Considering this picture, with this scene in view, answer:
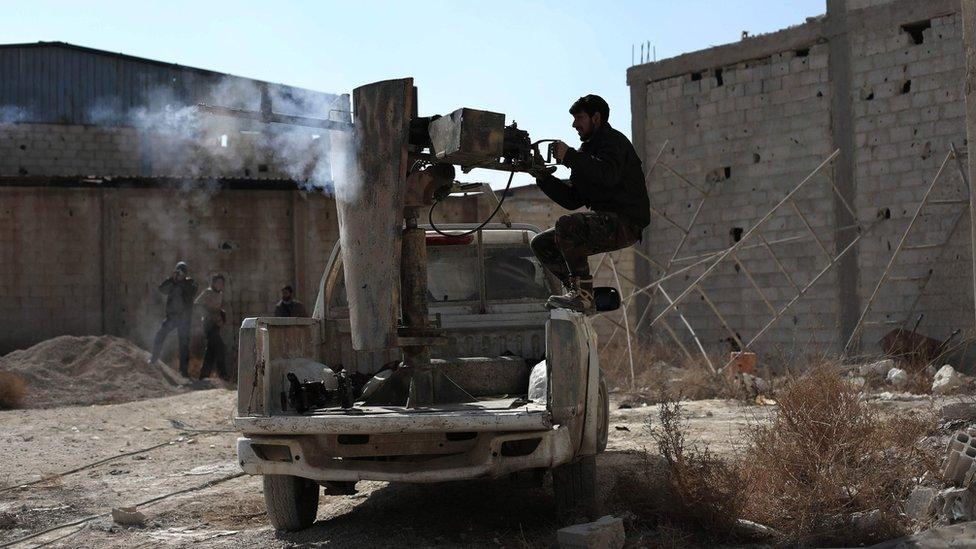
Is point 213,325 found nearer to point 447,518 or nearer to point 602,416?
point 447,518

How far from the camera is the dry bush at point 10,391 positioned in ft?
41.7

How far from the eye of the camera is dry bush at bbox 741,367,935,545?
15.2 ft

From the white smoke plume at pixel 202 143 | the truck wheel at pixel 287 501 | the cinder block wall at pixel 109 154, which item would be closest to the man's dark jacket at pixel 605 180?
the truck wheel at pixel 287 501

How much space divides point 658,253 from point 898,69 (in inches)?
185

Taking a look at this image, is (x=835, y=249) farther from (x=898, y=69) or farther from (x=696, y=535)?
(x=696, y=535)

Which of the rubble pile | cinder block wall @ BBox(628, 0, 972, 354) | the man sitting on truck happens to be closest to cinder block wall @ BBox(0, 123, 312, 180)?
cinder block wall @ BBox(628, 0, 972, 354)

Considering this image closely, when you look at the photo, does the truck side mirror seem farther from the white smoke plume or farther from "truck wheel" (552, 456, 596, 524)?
the white smoke plume

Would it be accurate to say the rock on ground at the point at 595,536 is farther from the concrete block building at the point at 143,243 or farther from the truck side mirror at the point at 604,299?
the concrete block building at the point at 143,243

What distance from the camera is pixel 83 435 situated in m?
10.1

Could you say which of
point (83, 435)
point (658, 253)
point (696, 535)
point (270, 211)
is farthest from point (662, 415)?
point (270, 211)

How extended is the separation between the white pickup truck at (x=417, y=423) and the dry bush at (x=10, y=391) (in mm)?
8376

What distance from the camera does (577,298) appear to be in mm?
5281

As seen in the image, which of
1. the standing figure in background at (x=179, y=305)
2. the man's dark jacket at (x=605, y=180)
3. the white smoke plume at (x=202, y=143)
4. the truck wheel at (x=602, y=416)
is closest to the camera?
the man's dark jacket at (x=605, y=180)

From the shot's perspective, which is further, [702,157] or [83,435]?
[702,157]
